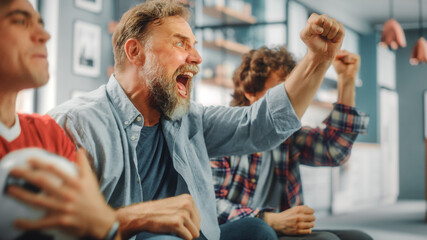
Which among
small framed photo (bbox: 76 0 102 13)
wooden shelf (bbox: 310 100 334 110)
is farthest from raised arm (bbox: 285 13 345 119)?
wooden shelf (bbox: 310 100 334 110)

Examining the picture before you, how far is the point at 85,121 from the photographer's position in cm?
89

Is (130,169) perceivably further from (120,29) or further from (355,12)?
(355,12)

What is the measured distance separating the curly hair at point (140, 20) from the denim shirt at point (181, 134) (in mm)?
82

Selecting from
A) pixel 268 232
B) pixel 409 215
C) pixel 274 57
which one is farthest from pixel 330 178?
pixel 268 232

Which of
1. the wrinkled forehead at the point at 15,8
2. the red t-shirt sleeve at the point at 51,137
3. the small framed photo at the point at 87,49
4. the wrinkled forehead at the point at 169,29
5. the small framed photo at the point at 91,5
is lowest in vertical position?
the red t-shirt sleeve at the point at 51,137

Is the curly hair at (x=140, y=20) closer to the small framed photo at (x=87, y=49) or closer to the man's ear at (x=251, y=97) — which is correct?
the man's ear at (x=251, y=97)

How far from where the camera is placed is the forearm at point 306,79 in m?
1.03

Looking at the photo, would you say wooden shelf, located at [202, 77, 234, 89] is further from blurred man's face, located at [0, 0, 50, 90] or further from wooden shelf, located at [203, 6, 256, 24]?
blurred man's face, located at [0, 0, 50, 90]

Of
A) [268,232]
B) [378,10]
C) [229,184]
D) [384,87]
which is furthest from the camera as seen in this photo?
[384,87]

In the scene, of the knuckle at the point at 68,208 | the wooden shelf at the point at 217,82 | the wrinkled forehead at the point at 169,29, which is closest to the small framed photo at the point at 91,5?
the wooden shelf at the point at 217,82

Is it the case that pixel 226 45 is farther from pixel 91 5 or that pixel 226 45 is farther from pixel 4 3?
pixel 4 3

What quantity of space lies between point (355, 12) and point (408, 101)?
70.7 inches

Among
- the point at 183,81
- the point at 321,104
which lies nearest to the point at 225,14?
the point at 321,104

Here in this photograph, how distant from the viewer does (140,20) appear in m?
1.08
